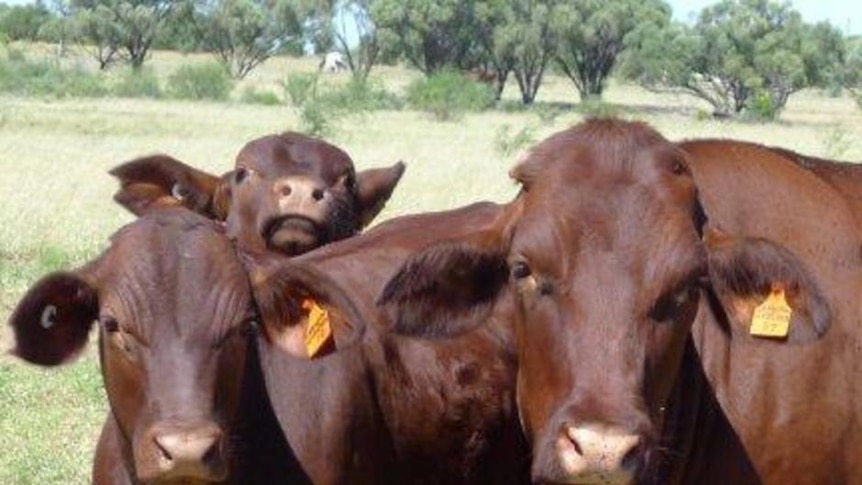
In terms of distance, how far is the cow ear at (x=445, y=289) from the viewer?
16.6ft

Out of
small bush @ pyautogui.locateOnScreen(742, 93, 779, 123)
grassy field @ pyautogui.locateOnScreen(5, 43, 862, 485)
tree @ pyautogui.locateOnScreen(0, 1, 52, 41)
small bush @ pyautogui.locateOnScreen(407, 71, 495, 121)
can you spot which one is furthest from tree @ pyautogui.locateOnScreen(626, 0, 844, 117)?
tree @ pyautogui.locateOnScreen(0, 1, 52, 41)

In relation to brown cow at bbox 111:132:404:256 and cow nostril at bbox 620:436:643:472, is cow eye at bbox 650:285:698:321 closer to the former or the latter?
cow nostril at bbox 620:436:643:472

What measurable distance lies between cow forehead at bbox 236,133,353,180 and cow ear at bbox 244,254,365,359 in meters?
2.77

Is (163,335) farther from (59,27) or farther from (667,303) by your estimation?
(59,27)

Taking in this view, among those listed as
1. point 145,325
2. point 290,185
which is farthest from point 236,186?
point 145,325

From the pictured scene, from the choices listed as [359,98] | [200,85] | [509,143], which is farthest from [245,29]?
[509,143]

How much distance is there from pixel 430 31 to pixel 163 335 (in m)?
64.3

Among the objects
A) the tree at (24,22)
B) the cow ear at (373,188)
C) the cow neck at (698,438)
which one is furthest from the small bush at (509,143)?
the tree at (24,22)

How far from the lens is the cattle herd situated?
4586mm

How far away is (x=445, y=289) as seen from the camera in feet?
17.0

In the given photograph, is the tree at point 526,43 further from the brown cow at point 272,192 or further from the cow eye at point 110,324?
Result: the cow eye at point 110,324

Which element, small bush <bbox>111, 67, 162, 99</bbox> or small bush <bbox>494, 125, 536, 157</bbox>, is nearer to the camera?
small bush <bbox>494, 125, 536, 157</bbox>

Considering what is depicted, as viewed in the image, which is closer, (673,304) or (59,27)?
(673,304)

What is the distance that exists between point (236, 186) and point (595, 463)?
13.3 feet
